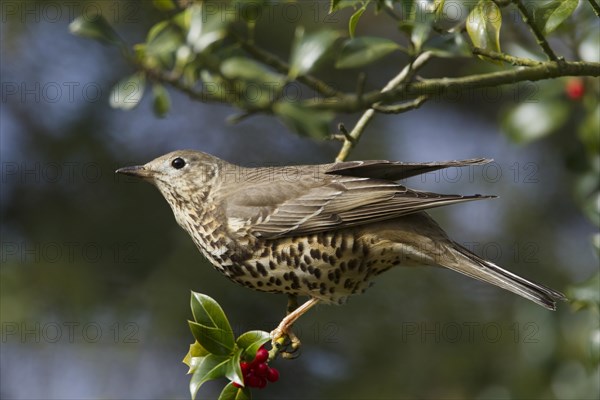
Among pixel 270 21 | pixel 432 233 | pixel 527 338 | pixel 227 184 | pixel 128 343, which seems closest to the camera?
pixel 432 233

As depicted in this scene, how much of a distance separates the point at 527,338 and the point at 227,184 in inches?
68.0

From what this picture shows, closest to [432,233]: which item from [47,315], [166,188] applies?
[166,188]

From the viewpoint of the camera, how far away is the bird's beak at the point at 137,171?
418 cm

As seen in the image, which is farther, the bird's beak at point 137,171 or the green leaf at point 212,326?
the bird's beak at point 137,171

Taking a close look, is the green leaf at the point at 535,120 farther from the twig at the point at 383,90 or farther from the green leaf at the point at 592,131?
the twig at the point at 383,90

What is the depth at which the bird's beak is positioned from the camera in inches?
164

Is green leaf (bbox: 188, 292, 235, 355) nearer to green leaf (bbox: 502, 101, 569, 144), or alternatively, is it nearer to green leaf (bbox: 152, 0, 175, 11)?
green leaf (bbox: 152, 0, 175, 11)

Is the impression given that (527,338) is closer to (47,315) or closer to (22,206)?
(47,315)

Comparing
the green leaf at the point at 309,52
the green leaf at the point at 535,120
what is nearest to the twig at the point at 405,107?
the green leaf at the point at 309,52

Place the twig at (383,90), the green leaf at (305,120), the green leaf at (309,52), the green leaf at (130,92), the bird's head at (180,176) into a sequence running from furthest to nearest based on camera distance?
1. the bird's head at (180,176)
2. the green leaf at (130,92)
3. the twig at (383,90)
4. the green leaf at (309,52)
5. the green leaf at (305,120)

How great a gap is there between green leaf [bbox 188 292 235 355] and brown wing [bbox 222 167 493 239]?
89 centimetres

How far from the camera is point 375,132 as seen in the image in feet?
18.9

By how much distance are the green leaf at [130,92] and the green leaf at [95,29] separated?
16 cm

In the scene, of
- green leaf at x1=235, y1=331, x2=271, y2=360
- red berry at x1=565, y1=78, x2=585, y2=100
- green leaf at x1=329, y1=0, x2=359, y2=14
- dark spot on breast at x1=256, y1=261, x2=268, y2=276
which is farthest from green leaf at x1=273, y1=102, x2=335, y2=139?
red berry at x1=565, y1=78, x2=585, y2=100
